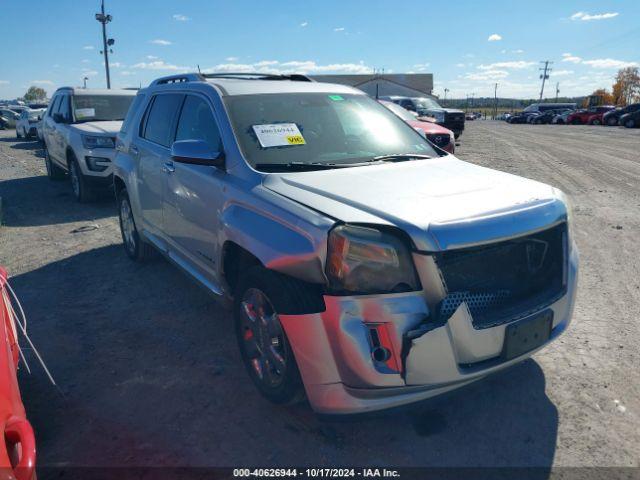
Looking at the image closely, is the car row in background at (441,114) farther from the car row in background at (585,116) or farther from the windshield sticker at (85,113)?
the car row in background at (585,116)

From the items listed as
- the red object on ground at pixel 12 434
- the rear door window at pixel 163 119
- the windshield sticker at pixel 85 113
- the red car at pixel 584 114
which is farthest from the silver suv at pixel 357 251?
the red car at pixel 584 114

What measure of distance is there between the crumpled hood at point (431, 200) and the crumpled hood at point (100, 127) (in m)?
6.51

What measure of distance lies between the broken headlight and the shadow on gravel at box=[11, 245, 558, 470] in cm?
62

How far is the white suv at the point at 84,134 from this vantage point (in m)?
8.35

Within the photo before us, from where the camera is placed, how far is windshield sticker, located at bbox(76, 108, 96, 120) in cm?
936

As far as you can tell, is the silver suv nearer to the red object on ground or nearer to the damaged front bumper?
the damaged front bumper

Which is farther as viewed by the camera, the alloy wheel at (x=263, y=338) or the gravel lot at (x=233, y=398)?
the alloy wheel at (x=263, y=338)

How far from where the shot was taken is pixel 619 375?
3.23m

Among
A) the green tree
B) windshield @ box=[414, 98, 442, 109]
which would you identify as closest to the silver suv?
windshield @ box=[414, 98, 442, 109]

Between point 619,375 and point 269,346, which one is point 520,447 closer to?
A: point 619,375

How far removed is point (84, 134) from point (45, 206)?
1.49m

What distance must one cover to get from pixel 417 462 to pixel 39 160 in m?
16.3

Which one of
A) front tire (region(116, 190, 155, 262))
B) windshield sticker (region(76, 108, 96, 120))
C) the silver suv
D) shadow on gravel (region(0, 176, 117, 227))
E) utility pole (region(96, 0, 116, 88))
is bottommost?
shadow on gravel (region(0, 176, 117, 227))

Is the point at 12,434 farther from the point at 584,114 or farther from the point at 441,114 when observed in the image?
the point at 584,114
